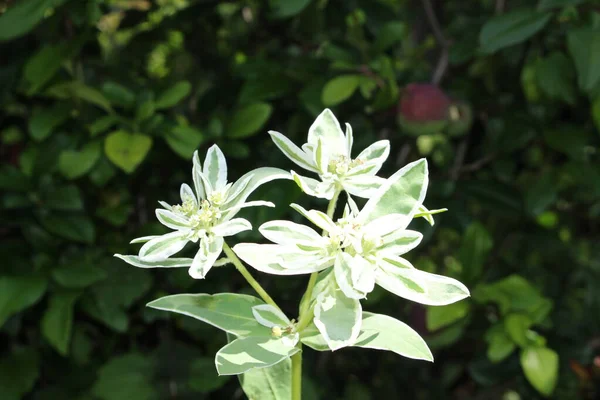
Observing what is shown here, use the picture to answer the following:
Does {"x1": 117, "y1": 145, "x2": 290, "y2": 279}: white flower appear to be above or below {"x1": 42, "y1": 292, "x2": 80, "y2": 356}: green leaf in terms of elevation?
above

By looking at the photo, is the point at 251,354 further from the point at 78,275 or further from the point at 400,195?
the point at 78,275

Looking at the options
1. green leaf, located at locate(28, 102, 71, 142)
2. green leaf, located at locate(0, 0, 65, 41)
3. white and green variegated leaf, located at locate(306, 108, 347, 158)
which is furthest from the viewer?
green leaf, located at locate(28, 102, 71, 142)

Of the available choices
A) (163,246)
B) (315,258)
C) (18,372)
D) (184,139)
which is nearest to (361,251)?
(315,258)

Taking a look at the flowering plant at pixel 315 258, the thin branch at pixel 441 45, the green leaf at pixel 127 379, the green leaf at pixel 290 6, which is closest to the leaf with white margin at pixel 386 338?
the flowering plant at pixel 315 258

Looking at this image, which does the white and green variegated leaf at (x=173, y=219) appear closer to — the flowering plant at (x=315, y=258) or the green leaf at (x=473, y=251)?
the flowering plant at (x=315, y=258)

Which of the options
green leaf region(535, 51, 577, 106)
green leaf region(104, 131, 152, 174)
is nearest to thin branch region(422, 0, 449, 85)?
green leaf region(535, 51, 577, 106)

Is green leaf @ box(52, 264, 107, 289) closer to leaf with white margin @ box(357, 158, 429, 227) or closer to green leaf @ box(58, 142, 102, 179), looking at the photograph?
green leaf @ box(58, 142, 102, 179)

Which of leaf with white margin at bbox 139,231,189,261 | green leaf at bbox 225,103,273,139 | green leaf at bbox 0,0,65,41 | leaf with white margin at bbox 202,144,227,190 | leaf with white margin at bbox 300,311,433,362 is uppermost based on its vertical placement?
green leaf at bbox 0,0,65,41
